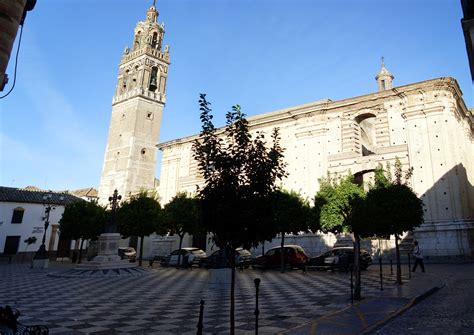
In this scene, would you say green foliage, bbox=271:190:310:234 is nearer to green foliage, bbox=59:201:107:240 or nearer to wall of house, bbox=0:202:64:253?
green foliage, bbox=59:201:107:240

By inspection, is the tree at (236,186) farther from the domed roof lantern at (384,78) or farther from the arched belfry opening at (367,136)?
the domed roof lantern at (384,78)

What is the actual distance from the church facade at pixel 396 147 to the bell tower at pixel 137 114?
569cm

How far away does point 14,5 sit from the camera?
3260 mm

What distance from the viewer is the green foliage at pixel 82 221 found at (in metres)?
31.4

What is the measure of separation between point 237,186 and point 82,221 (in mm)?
29216

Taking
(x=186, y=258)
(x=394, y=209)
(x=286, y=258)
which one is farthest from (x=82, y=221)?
A: (x=394, y=209)

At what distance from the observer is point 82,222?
103ft

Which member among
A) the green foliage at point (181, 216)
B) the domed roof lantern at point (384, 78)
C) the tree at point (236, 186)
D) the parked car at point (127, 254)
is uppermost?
the domed roof lantern at point (384, 78)

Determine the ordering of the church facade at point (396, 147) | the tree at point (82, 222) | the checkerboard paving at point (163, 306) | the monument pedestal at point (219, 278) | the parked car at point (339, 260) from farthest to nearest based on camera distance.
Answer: the tree at point (82, 222) < the church facade at point (396, 147) < the parked car at point (339, 260) < the monument pedestal at point (219, 278) < the checkerboard paving at point (163, 306)

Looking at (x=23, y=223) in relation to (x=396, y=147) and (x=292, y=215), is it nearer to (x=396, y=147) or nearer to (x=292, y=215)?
(x=292, y=215)

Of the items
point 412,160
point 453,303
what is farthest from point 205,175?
point 412,160

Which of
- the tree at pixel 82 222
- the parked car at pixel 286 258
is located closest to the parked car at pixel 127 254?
the tree at pixel 82 222

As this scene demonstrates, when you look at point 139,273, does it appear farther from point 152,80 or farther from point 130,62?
point 130,62

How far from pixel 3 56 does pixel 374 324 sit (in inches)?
297
